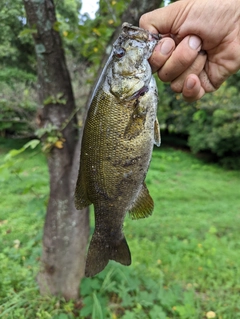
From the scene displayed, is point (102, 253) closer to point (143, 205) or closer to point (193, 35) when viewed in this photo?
point (143, 205)

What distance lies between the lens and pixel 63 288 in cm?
371

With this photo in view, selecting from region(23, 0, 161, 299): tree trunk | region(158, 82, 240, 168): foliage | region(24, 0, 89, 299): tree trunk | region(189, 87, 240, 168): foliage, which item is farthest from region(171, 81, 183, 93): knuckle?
region(189, 87, 240, 168): foliage

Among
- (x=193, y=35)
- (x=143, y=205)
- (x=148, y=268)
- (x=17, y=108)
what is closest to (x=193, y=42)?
(x=193, y=35)

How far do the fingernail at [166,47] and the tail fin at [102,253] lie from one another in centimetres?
101

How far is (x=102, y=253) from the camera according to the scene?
184cm

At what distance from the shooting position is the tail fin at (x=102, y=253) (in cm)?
181

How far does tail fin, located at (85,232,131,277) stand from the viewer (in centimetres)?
181

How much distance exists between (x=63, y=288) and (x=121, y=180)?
8.31 feet

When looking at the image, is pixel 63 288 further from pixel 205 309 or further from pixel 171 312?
pixel 205 309

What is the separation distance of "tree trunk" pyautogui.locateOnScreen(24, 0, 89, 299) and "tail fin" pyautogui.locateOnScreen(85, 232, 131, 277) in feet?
5.36

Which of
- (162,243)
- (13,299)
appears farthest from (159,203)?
(13,299)

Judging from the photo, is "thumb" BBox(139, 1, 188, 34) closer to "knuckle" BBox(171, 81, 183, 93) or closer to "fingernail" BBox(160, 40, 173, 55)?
"fingernail" BBox(160, 40, 173, 55)

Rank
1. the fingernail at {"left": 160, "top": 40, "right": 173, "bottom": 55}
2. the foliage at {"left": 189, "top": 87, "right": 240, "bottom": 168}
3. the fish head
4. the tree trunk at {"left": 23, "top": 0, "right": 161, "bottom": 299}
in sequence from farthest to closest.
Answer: the foliage at {"left": 189, "top": 87, "right": 240, "bottom": 168}, the tree trunk at {"left": 23, "top": 0, "right": 161, "bottom": 299}, the fingernail at {"left": 160, "top": 40, "right": 173, "bottom": 55}, the fish head

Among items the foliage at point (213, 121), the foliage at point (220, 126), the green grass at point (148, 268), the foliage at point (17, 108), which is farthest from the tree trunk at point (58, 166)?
the foliage at point (220, 126)
